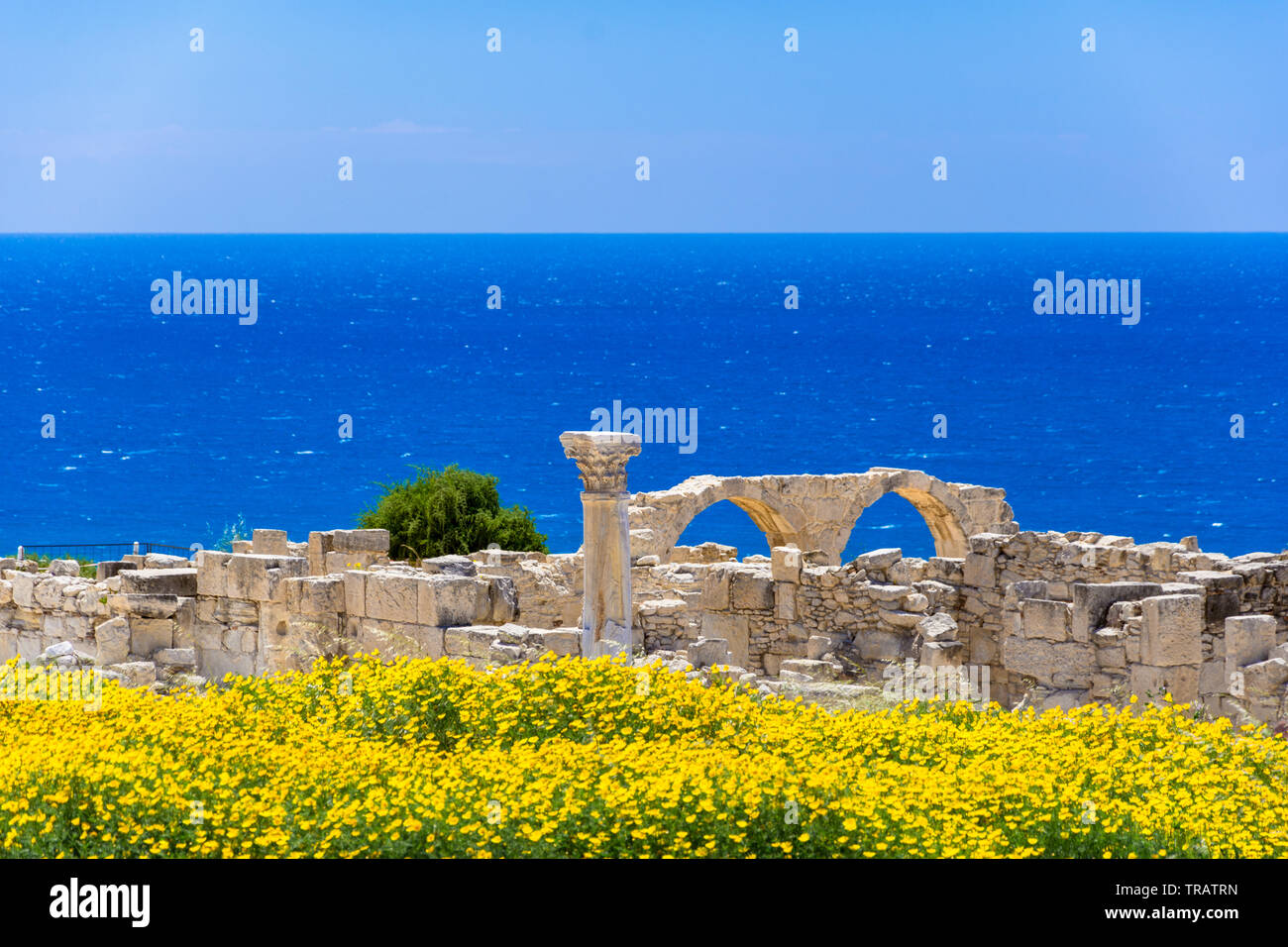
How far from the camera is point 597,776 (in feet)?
36.5

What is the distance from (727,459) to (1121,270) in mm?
118877

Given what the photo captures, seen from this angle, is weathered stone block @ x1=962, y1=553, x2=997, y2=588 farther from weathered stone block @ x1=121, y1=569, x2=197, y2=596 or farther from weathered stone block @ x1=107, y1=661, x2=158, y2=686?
weathered stone block @ x1=107, y1=661, x2=158, y2=686

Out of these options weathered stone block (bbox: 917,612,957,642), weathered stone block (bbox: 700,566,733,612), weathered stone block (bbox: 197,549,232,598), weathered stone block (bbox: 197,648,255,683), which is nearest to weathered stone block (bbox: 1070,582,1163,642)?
weathered stone block (bbox: 917,612,957,642)

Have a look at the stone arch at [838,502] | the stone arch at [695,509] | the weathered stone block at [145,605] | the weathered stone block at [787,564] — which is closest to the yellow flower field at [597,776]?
the weathered stone block at [145,605]

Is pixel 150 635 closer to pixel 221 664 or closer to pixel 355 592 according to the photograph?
pixel 221 664

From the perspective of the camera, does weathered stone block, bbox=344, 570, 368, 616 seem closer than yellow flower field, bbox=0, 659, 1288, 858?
No

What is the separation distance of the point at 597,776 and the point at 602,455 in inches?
300

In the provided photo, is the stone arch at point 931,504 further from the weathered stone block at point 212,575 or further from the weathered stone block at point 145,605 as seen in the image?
the weathered stone block at point 145,605

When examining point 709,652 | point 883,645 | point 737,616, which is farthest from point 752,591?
point 709,652

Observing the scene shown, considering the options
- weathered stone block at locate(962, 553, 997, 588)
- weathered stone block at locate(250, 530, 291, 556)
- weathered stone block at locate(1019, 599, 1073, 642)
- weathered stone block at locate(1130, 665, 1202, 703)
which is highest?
weathered stone block at locate(250, 530, 291, 556)

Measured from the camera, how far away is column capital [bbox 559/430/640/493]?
60.5 feet

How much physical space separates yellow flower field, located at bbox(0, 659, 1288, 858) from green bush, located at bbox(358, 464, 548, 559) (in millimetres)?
19909

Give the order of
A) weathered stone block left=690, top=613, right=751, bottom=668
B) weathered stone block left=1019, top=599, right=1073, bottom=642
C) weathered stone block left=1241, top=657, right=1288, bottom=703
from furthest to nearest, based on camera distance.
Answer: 1. weathered stone block left=690, top=613, right=751, bottom=668
2. weathered stone block left=1019, top=599, right=1073, bottom=642
3. weathered stone block left=1241, top=657, right=1288, bottom=703
